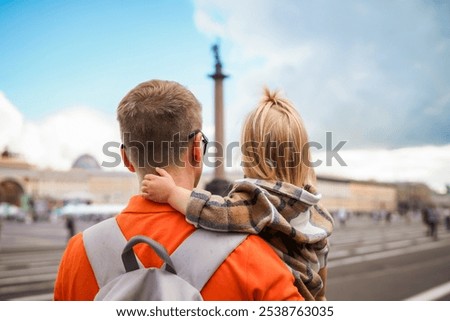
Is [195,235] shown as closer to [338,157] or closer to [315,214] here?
[315,214]

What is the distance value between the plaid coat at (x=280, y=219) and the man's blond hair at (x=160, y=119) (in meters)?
0.12

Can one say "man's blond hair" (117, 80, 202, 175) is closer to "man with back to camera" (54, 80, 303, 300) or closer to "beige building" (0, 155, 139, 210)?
"man with back to camera" (54, 80, 303, 300)

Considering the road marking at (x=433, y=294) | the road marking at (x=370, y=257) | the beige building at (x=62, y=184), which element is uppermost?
the beige building at (x=62, y=184)

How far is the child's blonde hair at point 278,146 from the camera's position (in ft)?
4.69

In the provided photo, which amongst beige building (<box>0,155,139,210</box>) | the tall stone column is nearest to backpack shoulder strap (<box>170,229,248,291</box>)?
the tall stone column

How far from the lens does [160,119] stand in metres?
1.29

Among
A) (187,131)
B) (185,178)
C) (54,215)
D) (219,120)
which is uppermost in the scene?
(219,120)

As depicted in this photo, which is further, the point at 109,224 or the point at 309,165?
the point at 309,165

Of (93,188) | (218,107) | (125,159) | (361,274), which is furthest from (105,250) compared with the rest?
(93,188)

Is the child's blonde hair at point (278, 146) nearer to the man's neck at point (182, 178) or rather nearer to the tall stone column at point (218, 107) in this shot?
the man's neck at point (182, 178)

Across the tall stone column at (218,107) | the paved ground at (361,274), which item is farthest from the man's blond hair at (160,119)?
the tall stone column at (218,107)

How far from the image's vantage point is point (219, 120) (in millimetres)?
13289
